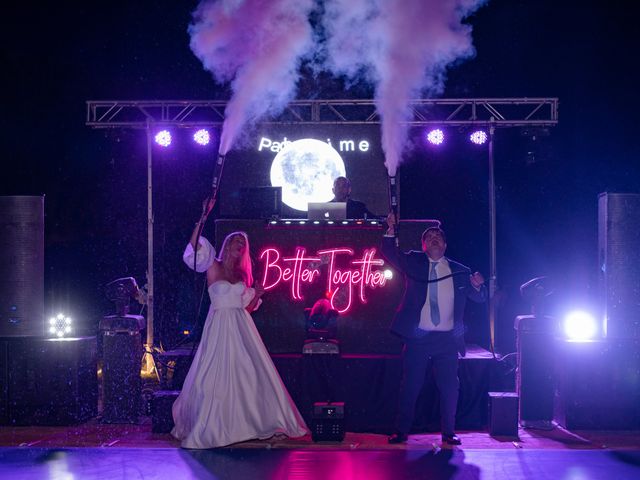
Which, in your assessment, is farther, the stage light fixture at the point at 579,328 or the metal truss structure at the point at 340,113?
the metal truss structure at the point at 340,113

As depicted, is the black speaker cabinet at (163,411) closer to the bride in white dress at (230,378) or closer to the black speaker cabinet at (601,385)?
the bride in white dress at (230,378)

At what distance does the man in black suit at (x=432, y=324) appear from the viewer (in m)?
6.83

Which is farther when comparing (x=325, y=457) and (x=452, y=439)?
(x=452, y=439)

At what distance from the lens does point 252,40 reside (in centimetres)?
845

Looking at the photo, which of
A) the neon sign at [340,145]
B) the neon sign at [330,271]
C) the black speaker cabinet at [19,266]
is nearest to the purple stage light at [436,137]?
the neon sign at [340,145]

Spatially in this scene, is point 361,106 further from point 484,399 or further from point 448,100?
point 484,399

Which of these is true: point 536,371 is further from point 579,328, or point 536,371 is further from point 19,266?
point 19,266

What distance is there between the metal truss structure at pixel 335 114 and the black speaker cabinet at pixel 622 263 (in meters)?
2.06

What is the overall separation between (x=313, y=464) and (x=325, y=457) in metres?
0.25

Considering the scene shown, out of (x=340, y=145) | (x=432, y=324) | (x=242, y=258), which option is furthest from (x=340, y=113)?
(x=432, y=324)

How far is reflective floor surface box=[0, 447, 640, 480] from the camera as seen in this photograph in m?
5.73

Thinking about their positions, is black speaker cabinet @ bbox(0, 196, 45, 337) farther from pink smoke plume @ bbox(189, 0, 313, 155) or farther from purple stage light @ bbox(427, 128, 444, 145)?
purple stage light @ bbox(427, 128, 444, 145)

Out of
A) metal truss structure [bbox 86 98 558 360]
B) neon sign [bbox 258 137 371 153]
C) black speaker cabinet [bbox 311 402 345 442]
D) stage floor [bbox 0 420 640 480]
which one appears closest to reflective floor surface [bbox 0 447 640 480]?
stage floor [bbox 0 420 640 480]

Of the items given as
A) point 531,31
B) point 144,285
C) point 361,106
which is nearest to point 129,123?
point 144,285
